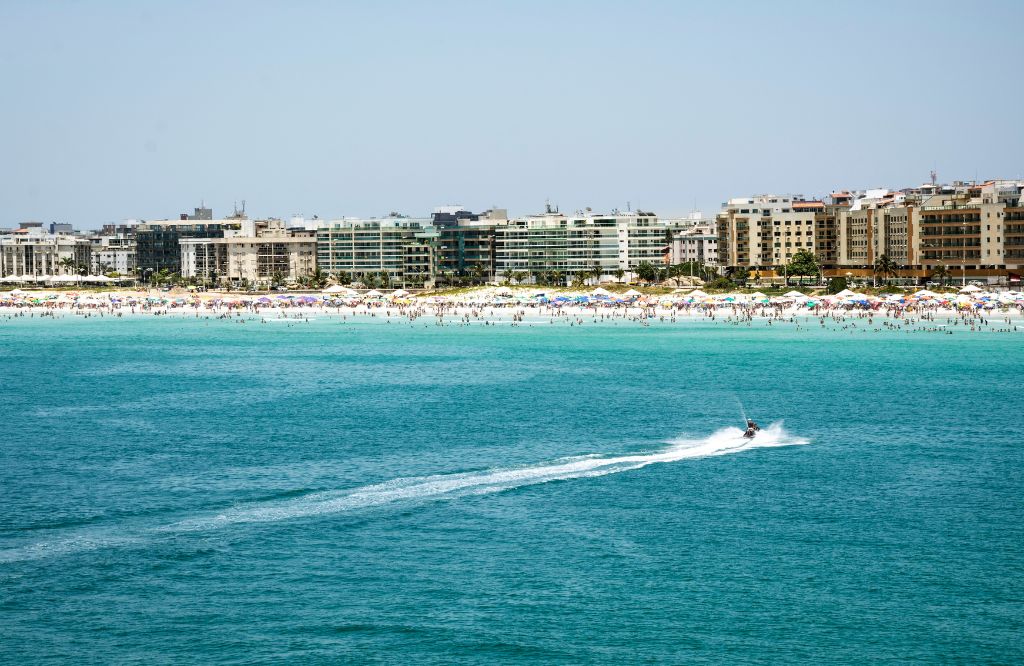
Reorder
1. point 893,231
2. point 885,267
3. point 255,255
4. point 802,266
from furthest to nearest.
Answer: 1. point 255,255
2. point 802,266
3. point 893,231
4. point 885,267

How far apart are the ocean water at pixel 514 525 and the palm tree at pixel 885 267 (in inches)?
2803

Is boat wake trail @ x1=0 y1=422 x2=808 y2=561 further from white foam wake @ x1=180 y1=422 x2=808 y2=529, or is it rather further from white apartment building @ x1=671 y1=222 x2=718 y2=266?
white apartment building @ x1=671 y1=222 x2=718 y2=266

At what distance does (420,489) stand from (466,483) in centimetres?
143

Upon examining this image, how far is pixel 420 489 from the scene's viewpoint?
112 ft

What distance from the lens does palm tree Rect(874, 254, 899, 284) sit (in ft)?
423

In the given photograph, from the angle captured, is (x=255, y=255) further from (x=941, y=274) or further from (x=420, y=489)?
(x=420, y=489)

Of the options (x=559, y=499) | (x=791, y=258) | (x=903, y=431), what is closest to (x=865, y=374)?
(x=903, y=431)

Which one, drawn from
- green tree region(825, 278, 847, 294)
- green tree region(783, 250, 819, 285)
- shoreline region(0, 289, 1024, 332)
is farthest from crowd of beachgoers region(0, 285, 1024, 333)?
green tree region(783, 250, 819, 285)

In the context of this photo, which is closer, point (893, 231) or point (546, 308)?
point (546, 308)

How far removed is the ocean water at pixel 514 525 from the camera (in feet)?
76.8

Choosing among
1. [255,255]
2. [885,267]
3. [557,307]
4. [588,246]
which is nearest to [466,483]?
[557,307]

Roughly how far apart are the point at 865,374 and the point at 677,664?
46834 millimetres

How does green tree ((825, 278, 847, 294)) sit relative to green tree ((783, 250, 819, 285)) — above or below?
below

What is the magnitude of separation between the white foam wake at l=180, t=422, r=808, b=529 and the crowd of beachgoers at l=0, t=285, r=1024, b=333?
200ft
